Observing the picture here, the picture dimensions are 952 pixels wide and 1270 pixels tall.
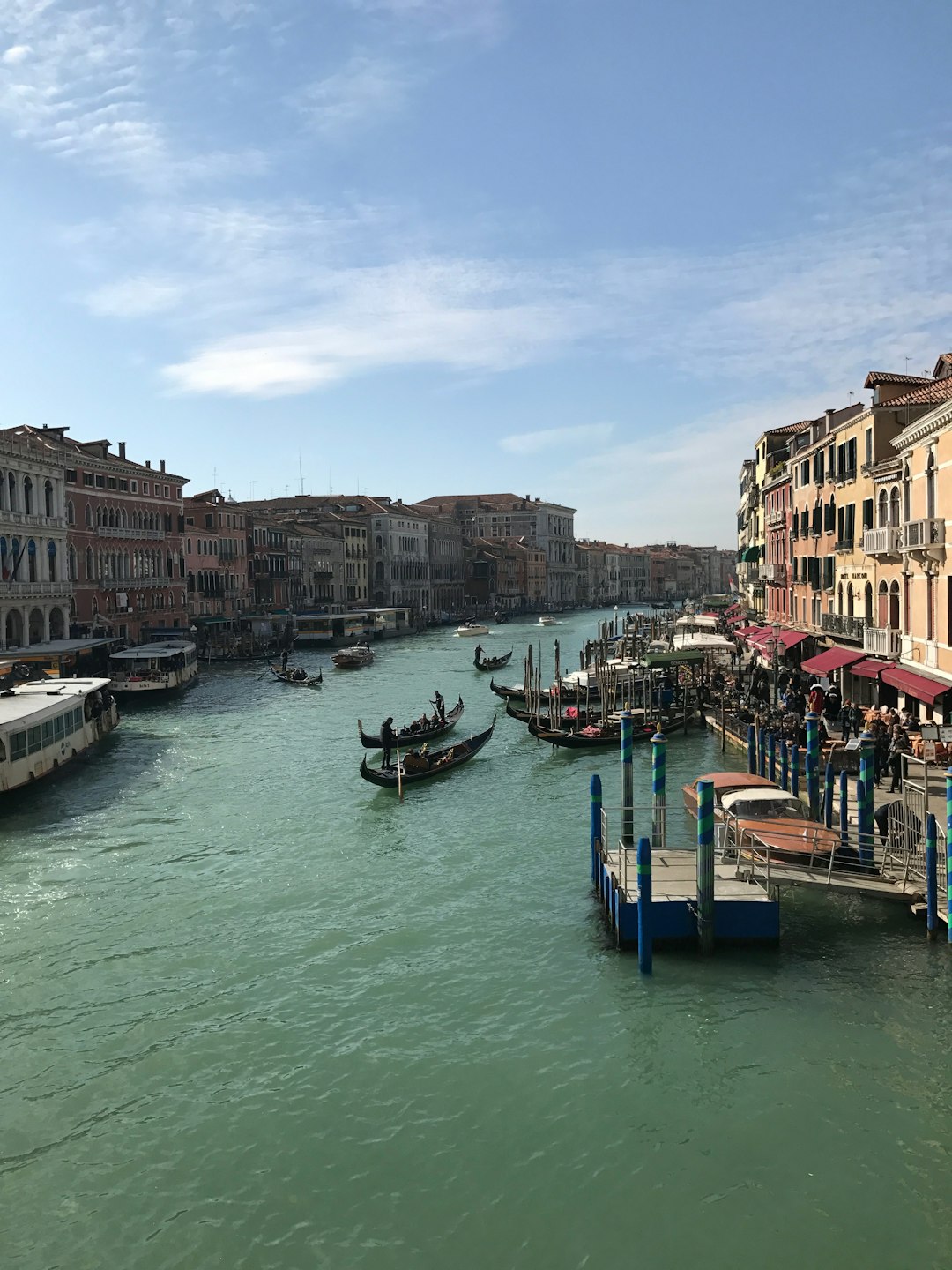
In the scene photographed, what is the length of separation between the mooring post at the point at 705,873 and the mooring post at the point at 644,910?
1.91ft

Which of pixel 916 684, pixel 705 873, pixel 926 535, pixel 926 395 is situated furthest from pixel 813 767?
pixel 926 395

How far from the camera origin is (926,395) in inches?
755

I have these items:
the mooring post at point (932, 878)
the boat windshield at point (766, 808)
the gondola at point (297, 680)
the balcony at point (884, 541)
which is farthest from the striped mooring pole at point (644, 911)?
the gondola at point (297, 680)

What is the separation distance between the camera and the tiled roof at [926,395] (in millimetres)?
18594

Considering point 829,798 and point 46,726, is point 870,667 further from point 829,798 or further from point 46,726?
point 46,726

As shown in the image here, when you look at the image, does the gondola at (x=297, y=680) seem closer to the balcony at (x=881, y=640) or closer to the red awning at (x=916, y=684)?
the balcony at (x=881, y=640)

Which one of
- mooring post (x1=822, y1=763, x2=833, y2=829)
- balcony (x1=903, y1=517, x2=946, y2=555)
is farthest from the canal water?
balcony (x1=903, y1=517, x2=946, y2=555)

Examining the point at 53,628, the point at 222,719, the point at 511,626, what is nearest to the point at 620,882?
the point at 222,719

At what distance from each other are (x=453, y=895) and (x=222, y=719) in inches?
692

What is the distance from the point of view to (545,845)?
1481 cm

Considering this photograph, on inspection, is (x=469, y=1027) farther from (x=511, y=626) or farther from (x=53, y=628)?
(x=511, y=626)

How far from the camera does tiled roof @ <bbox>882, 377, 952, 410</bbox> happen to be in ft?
61.0

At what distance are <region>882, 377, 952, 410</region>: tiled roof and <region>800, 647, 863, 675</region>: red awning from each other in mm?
4840

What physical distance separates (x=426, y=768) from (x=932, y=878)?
10.5 m
